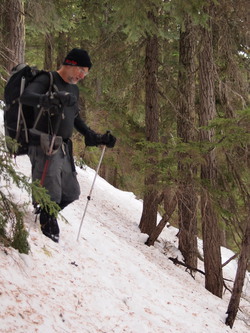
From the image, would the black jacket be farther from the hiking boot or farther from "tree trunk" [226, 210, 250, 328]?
"tree trunk" [226, 210, 250, 328]

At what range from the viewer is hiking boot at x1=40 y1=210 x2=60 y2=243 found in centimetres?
539

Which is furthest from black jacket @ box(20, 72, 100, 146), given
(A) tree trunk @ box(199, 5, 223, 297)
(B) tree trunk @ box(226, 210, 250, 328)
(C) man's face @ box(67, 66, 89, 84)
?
(B) tree trunk @ box(226, 210, 250, 328)

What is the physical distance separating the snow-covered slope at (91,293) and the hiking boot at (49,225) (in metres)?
0.12

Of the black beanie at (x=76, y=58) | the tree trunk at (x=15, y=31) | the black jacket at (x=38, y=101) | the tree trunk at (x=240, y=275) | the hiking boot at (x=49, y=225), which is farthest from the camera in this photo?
the tree trunk at (x=15, y=31)

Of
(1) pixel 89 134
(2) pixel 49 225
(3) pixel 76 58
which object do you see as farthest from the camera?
(1) pixel 89 134

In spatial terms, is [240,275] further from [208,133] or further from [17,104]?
[17,104]

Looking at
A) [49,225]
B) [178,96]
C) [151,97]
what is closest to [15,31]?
[151,97]

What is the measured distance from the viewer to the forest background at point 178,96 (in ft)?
24.4

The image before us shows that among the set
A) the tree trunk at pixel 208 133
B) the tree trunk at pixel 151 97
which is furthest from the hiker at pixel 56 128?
the tree trunk at pixel 151 97

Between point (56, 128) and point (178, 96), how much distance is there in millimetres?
5952

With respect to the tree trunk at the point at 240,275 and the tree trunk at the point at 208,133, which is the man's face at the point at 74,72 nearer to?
the tree trunk at the point at 208,133

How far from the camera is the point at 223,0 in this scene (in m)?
7.99

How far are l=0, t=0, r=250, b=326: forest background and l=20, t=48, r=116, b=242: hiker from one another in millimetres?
2350

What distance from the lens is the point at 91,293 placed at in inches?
183
